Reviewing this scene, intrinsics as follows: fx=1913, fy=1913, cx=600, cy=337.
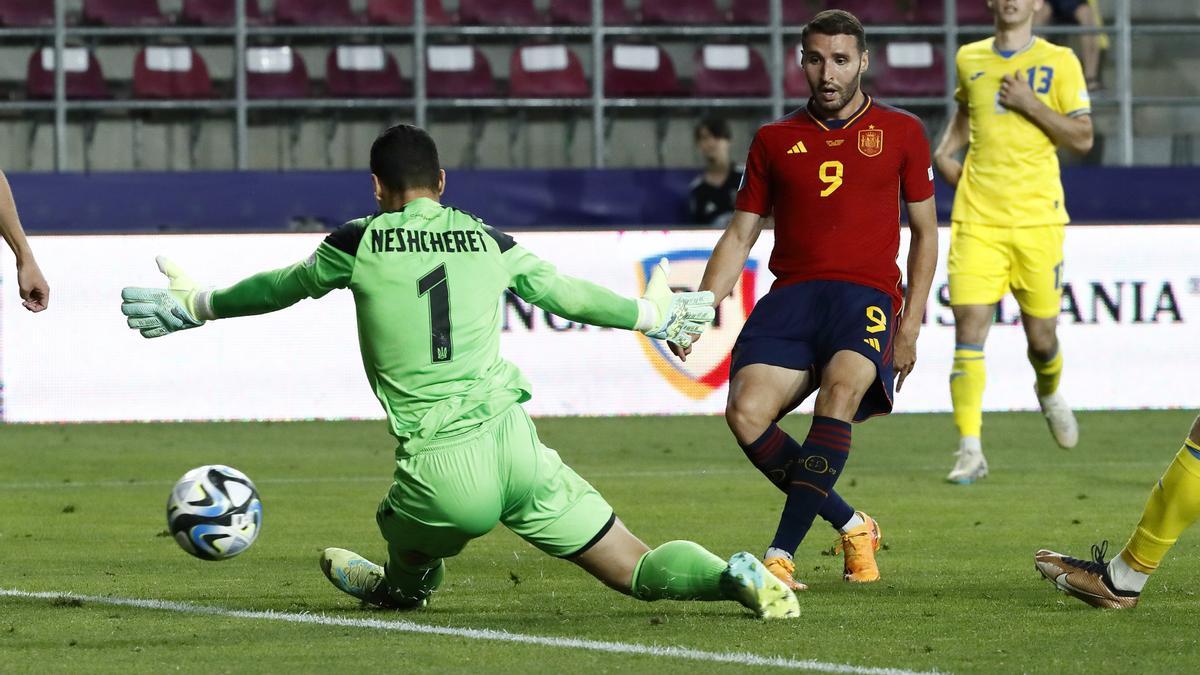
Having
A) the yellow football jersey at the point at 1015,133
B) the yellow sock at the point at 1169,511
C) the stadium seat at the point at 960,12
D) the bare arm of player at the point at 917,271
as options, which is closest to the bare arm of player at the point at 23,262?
the bare arm of player at the point at 917,271

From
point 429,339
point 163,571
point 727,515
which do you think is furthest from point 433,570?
point 727,515

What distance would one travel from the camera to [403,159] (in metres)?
5.55

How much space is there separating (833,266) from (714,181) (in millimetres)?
9005

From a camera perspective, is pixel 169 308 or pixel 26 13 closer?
pixel 169 308

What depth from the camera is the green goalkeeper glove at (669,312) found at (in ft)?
18.3

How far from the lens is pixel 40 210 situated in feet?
51.0

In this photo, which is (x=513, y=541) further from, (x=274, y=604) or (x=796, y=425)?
(x=796, y=425)

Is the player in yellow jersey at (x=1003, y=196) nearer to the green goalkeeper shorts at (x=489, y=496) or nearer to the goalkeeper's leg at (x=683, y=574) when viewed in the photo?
the goalkeeper's leg at (x=683, y=574)

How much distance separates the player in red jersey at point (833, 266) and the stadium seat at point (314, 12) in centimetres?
1191

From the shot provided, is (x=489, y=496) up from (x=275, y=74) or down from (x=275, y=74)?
down

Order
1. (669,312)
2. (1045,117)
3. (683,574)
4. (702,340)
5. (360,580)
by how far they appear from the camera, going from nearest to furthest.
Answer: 1. (683,574)
2. (669,312)
3. (360,580)
4. (1045,117)
5. (702,340)

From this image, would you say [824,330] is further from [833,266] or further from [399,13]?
[399,13]

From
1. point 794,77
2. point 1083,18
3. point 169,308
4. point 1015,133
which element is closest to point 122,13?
point 794,77

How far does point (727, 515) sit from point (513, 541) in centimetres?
123
